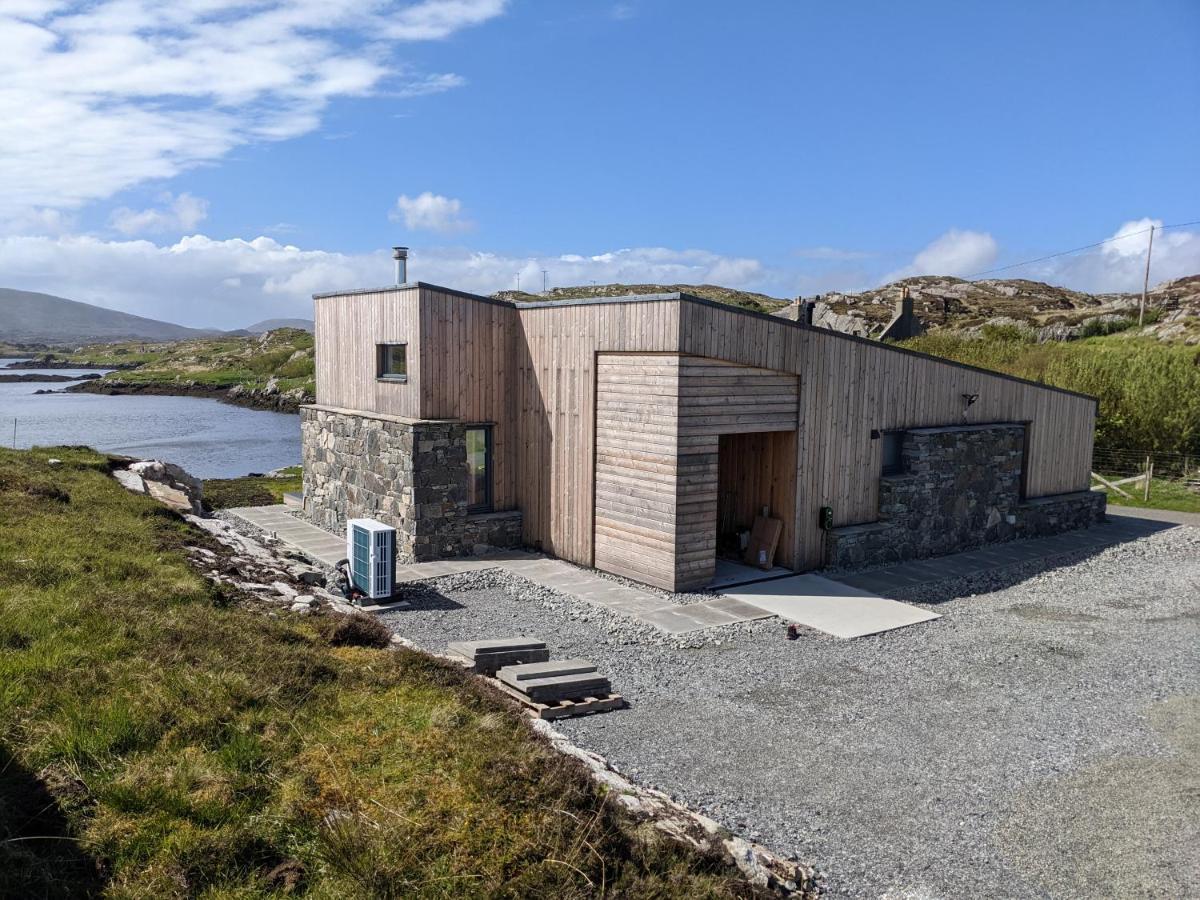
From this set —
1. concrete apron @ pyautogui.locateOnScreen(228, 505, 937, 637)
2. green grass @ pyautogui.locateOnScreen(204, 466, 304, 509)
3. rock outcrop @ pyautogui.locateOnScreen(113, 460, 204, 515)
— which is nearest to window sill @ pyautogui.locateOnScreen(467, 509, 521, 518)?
concrete apron @ pyautogui.locateOnScreen(228, 505, 937, 637)

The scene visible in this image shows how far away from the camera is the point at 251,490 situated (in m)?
23.2

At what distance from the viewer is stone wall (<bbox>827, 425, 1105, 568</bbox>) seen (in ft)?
49.0

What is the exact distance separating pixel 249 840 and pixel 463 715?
2.12 metres

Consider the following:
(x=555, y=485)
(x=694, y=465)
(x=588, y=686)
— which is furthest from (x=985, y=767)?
(x=555, y=485)

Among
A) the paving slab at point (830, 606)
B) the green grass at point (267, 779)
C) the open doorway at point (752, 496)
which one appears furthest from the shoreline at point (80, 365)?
the green grass at point (267, 779)

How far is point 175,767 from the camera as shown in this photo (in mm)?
5180

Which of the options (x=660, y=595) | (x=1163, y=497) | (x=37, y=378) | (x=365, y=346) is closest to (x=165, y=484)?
(x=365, y=346)

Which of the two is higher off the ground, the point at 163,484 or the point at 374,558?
the point at 163,484

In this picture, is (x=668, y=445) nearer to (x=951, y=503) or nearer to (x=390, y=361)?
(x=390, y=361)

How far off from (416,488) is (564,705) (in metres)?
6.59

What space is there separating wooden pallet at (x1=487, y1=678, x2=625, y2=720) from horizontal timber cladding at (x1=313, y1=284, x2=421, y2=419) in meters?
7.01

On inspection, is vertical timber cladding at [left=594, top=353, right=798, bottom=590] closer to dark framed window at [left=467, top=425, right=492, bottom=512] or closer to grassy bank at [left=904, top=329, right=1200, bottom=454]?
dark framed window at [left=467, top=425, right=492, bottom=512]

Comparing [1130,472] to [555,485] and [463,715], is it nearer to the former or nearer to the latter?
[555,485]

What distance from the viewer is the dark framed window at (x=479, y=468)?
15.0 m
